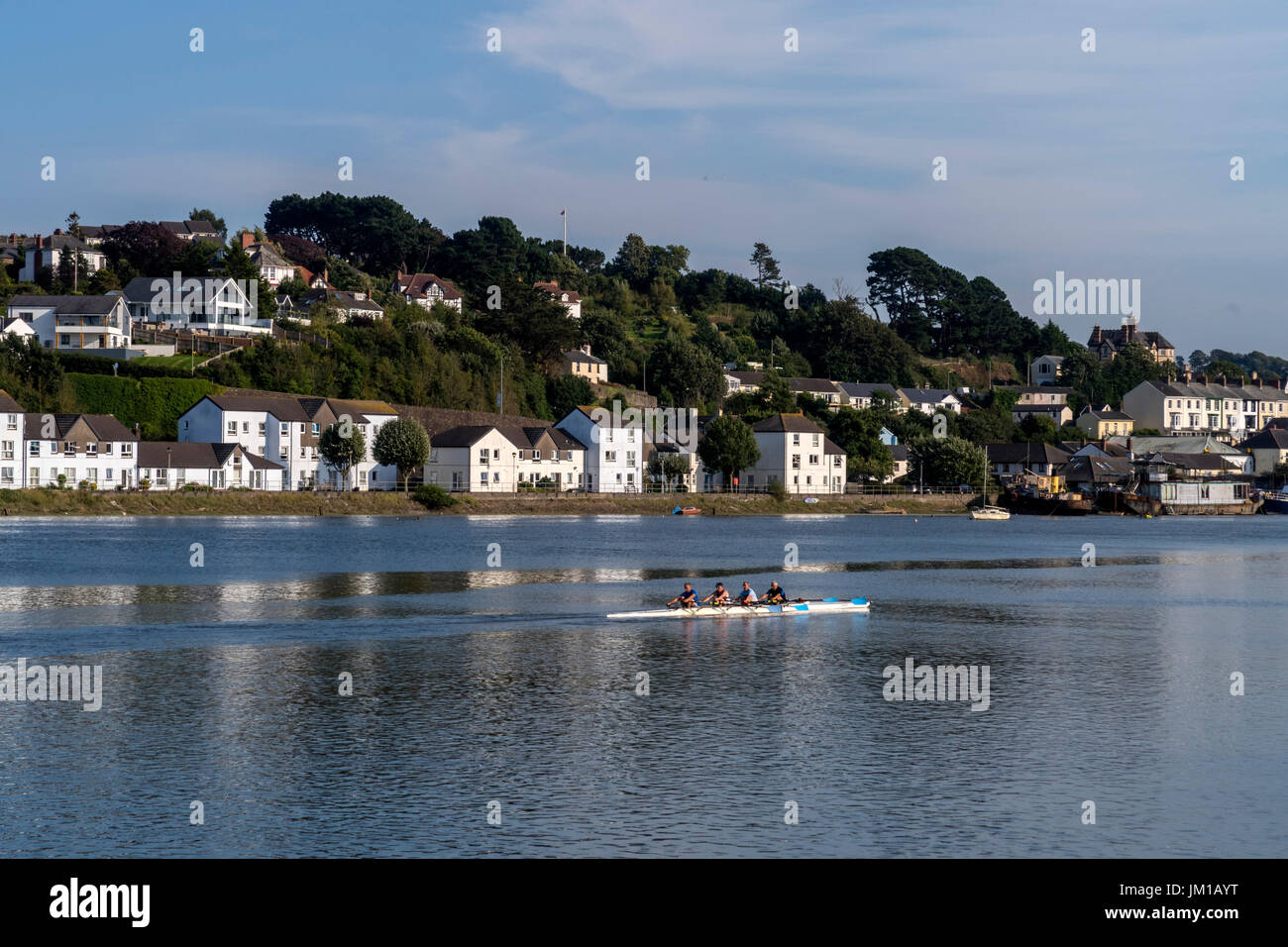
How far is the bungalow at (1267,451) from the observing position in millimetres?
189625

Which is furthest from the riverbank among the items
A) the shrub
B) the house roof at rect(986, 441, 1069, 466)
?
the house roof at rect(986, 441, 1069, 466)

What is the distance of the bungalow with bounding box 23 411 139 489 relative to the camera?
333 ft

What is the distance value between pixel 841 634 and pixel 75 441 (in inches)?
3139

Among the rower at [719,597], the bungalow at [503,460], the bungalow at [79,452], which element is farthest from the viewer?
the bungalow at [503,460]

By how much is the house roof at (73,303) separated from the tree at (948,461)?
3663 inches

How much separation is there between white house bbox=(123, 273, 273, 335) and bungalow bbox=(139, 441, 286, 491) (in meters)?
27.9

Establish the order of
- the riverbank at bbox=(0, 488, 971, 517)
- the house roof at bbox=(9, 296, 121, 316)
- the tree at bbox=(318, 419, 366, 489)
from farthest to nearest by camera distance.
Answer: the house roof at bbox=(9, 296, 121, 316), the tree at bbox=(318, 419, 366, 489), the riverbank at bbox=(0, 488, 971, 517)

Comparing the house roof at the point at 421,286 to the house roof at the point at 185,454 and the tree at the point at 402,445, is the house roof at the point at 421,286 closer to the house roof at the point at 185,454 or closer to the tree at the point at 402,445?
the tree at the point at 402,445

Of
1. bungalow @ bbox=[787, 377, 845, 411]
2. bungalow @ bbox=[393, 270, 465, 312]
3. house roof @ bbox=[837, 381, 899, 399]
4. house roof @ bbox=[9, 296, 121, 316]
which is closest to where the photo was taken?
house roof @ bbox=[9, 296, 121, 316]

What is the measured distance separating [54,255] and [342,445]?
209 feet

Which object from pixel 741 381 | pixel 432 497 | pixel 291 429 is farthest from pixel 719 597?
pixel 741 381

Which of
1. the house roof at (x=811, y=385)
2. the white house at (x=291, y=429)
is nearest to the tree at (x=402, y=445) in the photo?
the white house at (x=291, y=429)

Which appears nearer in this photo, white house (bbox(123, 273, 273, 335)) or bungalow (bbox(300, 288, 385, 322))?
white house (bbox(123, 273, 273, 335))

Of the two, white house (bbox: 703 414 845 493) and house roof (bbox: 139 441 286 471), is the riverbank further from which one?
house roof (bbox: 139 441 286 471)
